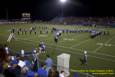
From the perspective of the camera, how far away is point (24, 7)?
89.6 metres

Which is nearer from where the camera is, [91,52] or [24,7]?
[91,52]

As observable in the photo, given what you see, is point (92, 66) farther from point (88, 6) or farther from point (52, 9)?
point (52, 9)

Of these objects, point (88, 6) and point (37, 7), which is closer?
point (88, 6)

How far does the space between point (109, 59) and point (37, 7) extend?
7333 cm

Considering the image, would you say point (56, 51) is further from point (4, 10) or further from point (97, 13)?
point (4, 10)

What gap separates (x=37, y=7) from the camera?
292 feet

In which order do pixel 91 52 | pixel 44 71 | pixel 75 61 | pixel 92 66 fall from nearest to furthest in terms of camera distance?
pixel 44 71
pixel 92 66
pixel 75 61
pixel 91 52

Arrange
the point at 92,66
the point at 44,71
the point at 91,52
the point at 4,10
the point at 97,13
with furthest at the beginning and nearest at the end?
1. the point at 4,10
2. the point at 97,13
3. the point at 91,52
4. the point at 92,66
5. the point at 44,71

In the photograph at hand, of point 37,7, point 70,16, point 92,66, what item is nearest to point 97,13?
point 70,16

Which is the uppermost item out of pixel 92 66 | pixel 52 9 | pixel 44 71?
pixel 52 9

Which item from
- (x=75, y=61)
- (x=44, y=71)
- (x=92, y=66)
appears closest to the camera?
(x=44, y=71)

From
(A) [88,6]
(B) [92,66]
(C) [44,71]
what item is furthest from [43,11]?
(C) [44,71]

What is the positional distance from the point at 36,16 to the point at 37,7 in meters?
4.15

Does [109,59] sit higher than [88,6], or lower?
lower
